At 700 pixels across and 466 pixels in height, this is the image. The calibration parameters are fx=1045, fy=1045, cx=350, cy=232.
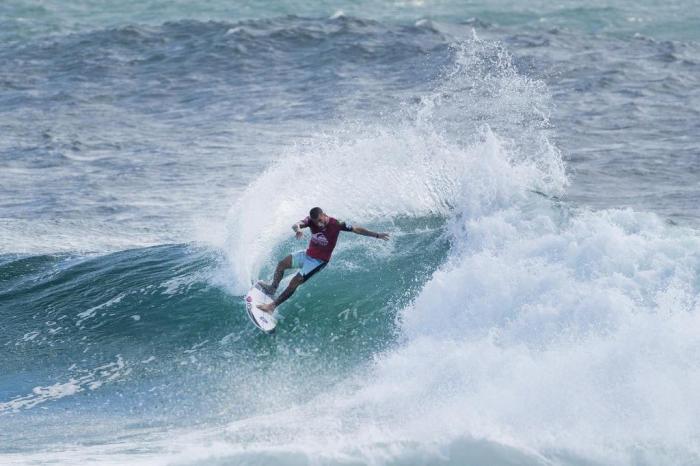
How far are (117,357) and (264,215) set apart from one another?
139 inches

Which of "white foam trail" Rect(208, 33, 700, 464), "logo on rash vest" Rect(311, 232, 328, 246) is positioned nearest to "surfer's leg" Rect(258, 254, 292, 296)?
"logo on rash vest" Rect(311, 232, 328, 246)

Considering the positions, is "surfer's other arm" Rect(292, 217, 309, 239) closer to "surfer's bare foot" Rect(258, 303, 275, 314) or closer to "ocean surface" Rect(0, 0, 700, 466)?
"surfer's bare foot" Rect(258, 303, 275, 314)

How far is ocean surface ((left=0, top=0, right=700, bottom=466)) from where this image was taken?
1073 cm

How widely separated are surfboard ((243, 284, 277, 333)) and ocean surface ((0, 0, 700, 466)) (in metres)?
0.18

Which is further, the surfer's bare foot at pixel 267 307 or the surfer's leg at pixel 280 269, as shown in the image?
the surfer's leg at pixel 280 269

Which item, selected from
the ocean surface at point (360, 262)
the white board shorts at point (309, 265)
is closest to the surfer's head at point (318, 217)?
the white board shorts at point (309, 265)

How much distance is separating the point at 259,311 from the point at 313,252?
105 cm

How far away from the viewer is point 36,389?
12.9 metres

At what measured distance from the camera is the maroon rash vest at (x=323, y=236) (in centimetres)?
1345

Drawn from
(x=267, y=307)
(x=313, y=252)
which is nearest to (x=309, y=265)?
(x=313, y=252)

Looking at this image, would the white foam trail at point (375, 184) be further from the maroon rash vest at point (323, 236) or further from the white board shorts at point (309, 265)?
the maroon rash vest at point (323, 236)

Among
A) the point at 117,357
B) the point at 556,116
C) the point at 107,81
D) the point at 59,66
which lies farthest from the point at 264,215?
the point at 59,66

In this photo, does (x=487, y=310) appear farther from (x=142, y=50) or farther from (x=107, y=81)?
(x=142, y=50)

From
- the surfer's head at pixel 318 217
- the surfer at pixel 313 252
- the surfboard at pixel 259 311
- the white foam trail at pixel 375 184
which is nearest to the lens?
the surfer's head at pixel 318 217
